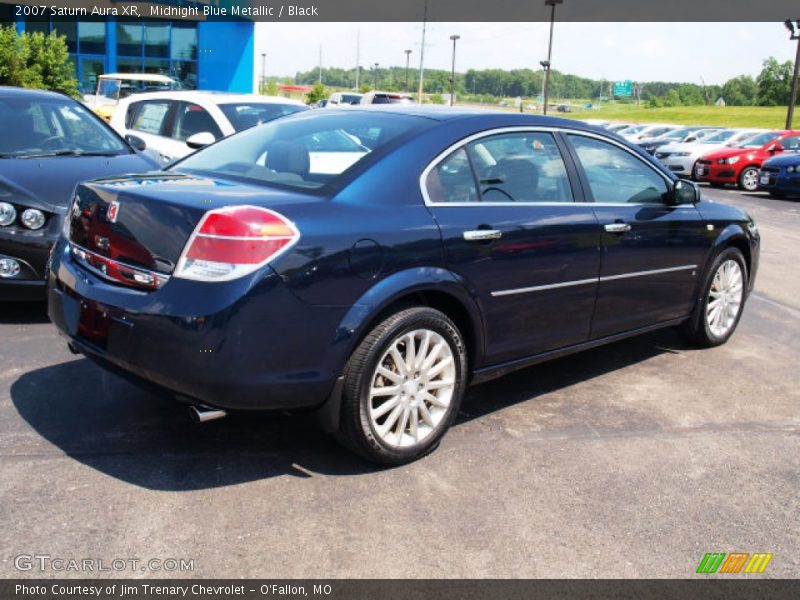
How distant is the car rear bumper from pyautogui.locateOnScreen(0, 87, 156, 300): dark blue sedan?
239cm

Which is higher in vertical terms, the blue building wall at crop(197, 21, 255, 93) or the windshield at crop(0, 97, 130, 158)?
the blue building wall at crop(197, 21, 255, 93)

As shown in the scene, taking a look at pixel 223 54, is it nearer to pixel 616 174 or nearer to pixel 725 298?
pixel 725 298

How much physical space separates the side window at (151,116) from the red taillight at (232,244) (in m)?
7.28

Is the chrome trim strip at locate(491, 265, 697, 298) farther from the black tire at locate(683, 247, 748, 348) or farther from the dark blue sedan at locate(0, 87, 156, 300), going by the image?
the dark blue sedan at locate(0, 87, 156, 300)

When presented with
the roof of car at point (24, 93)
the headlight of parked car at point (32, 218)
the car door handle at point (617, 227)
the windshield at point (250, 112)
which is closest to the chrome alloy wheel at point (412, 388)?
the car door handle at point (617, 227)

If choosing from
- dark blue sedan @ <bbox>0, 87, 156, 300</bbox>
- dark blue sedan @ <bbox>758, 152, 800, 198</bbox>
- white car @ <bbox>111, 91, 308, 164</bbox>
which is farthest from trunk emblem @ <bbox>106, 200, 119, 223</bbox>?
dark blue sedan @ <bbox>758, 152, 800, 198</bbox>

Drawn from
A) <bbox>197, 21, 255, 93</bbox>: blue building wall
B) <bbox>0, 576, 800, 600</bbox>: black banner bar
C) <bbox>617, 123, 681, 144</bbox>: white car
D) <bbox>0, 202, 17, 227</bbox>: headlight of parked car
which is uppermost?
<bbox>197, 21, 255, 93</bbox>: blue building wall

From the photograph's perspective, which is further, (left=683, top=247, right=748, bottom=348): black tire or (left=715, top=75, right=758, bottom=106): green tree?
(left=715, top=75, right=758, bottom=106): green tree

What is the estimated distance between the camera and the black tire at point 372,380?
345 centimetres

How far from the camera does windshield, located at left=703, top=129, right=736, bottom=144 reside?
25.6 meters

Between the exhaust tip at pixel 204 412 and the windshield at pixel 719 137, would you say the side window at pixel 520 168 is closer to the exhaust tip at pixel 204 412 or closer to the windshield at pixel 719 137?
the exhaust tip at pixel 204 412

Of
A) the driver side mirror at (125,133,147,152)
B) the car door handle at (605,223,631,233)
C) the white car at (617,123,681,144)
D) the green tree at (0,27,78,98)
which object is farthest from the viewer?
the white car at (617,123,681,144)

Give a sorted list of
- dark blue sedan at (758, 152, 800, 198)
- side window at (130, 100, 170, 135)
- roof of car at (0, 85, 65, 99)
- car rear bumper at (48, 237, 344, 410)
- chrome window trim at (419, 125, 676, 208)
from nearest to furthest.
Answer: car rear bumper at (48, 237, 344, 410) < chrome window trim at (419, 125, 676, 208) < roof of car at (0, 85, 65, 99) < side window at (130, 100, 170, 135) < dark blue sedan at (758, 152, 800, 198)

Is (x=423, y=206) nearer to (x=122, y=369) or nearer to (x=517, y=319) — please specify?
(x=517, y=319)
